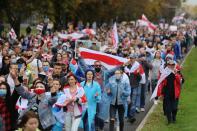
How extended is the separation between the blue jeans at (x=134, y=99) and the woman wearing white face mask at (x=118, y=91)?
95.2 inches

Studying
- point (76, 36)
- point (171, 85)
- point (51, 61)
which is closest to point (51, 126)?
point (171, 85)

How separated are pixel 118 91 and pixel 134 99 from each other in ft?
10.2

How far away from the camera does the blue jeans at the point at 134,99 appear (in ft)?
55.2

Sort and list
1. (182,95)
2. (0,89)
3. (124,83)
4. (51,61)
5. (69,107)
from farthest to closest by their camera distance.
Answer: (182,95)
(51,61)
(124,83)
(69,107)
(0,89)

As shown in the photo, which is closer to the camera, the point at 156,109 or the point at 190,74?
the point at 156,109

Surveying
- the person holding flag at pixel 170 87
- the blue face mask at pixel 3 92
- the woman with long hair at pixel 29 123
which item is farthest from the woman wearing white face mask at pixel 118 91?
the woman with long hair at pixel 29 123

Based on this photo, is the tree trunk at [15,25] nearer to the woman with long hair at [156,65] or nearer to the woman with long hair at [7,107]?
the woman with long hair at [156,65]

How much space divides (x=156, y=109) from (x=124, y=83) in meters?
5.08

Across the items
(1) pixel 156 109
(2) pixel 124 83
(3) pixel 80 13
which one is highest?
(3) pixel 80 13

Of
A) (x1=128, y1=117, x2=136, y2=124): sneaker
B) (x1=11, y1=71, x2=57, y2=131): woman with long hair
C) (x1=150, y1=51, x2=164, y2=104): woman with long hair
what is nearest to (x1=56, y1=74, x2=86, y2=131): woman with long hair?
(x1=11, y1=71, x2=57, y2=131): woman with long hair

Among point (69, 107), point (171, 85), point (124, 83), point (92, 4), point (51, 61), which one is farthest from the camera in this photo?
point (92, 4)

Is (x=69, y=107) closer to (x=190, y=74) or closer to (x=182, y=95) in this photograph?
(x=182, y=95)

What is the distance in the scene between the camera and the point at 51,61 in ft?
59.6

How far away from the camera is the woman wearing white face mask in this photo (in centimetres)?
1416
